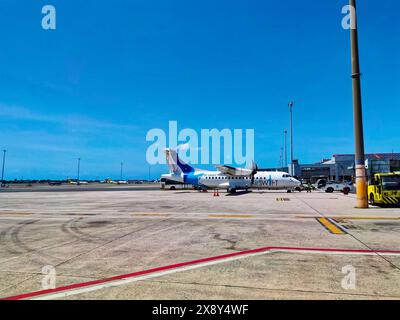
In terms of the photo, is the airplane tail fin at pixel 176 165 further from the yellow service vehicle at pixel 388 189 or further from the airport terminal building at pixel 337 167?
the airport terminal building at pixel 337 167

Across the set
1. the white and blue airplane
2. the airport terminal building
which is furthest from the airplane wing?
the airport terminal building

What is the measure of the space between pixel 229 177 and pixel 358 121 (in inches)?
947

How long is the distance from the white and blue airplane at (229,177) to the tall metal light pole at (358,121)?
20.5 meters

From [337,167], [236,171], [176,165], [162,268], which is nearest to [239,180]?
[236,171]

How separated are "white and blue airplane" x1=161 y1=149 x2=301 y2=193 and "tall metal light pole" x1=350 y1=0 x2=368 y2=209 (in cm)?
2052

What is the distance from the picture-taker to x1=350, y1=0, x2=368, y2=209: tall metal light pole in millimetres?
17891

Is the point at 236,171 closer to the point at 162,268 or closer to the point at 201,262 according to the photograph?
the point at 201,262

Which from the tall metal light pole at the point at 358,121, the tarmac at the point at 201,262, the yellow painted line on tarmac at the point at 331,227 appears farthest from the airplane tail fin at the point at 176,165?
the tarmac at the point at 201,262

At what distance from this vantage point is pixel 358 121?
18.4 meters

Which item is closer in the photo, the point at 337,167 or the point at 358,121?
the point at 358,121

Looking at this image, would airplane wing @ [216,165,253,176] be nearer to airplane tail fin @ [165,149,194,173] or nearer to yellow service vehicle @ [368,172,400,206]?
airplane tail fin @ [165,149,194,173]
